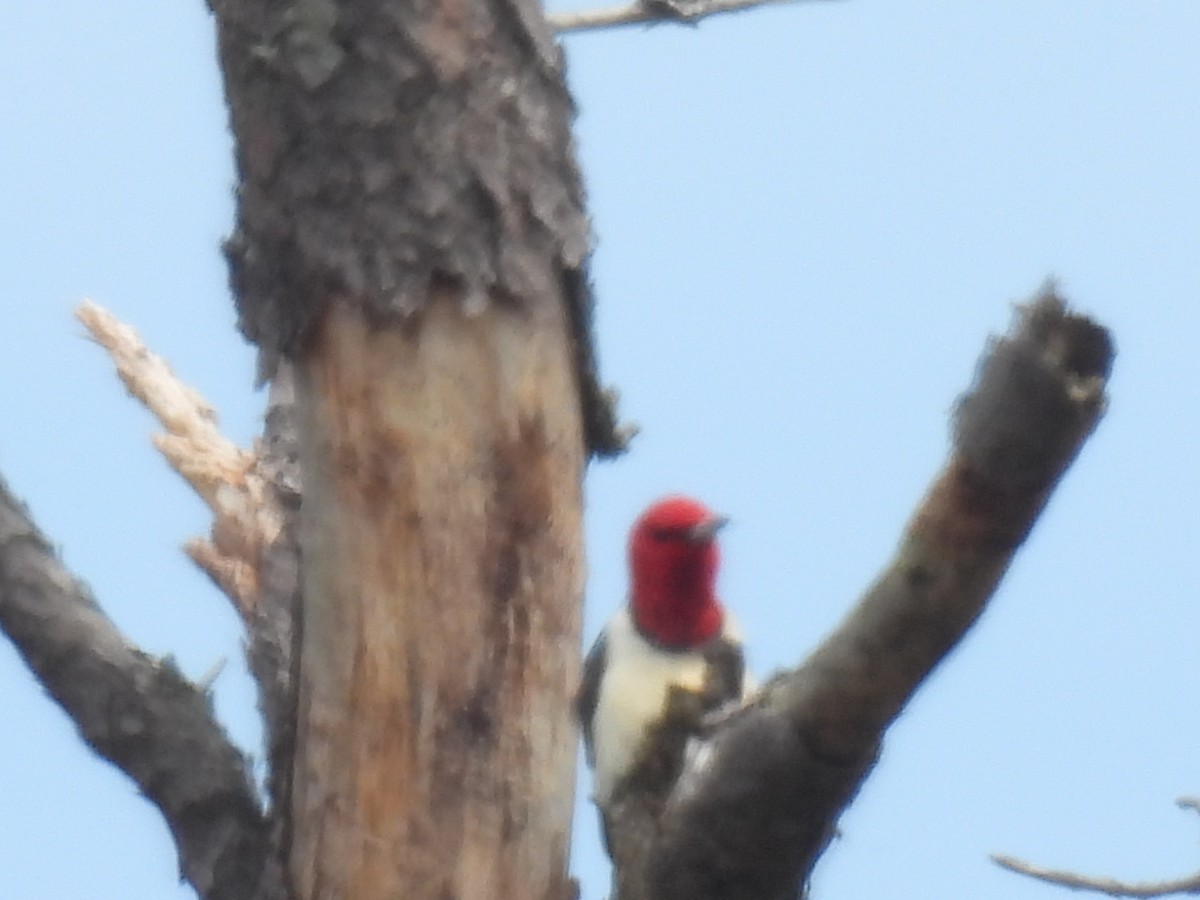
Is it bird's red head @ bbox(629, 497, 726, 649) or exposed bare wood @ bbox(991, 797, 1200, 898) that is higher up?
bird's red head @ bbox(629, 497, 726, 649)

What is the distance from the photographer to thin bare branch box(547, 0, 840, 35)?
381 centimetres

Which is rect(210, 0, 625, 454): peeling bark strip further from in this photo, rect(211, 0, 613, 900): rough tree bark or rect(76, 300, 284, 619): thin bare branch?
rect(76, 300, 284, 619): thin bare branch

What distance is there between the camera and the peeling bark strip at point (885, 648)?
1.93 m

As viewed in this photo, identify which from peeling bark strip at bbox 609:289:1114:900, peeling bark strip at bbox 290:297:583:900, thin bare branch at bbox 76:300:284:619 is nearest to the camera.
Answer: peeling bark strip at bbox 609:289:1114:900

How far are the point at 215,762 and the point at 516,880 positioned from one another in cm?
56

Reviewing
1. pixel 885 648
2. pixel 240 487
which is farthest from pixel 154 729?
pixel 885 648

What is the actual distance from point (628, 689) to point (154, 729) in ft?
3.34

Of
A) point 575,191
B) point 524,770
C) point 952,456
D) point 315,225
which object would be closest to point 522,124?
point 575,191

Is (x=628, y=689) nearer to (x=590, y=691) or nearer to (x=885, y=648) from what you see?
(x=590, y=691)

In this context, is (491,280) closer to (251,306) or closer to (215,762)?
(251,306)

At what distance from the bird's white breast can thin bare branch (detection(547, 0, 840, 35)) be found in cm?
126

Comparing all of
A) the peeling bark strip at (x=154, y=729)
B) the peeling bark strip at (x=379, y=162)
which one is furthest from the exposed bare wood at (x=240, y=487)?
the peeling bark strip at (x=379, y=162)

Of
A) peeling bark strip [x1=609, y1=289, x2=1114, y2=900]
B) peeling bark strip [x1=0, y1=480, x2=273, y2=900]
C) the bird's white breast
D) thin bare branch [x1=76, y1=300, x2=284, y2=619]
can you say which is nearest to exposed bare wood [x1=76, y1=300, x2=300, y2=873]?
thin bare branch [x1=76, y1=300, x2=284, y2=619]

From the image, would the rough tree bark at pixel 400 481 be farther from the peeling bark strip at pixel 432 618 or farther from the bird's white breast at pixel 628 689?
the bird's white breast at pixel 628 689
